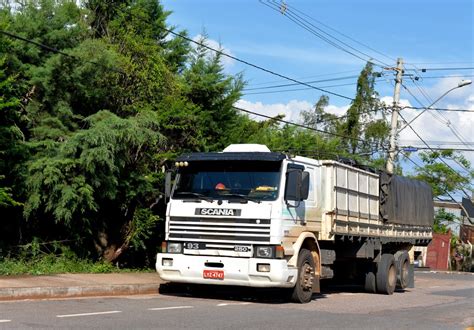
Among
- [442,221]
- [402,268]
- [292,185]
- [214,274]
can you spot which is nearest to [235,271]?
[214,274]

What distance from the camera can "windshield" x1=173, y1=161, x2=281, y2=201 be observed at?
13.6 metres

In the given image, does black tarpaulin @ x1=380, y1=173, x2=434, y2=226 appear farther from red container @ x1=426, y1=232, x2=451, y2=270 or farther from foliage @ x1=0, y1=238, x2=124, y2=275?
red container @ x1=426, y1=232, x2=451, y2=270

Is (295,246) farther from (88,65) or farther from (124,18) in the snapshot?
(124,18)

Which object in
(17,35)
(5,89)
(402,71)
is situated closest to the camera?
(5,89)

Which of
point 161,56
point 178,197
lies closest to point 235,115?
point 161,56

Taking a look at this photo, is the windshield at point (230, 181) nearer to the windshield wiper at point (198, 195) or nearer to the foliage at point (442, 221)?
the windshield wiper at point (198, 195)

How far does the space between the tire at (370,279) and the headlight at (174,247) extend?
6693mm

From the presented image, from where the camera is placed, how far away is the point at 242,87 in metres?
20.1

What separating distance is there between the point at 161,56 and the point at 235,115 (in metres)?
2.78

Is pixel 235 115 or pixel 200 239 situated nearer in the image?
pixel 200 239

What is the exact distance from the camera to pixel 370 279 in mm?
18516

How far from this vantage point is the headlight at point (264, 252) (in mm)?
13180

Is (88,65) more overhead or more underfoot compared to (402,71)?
more underfoot

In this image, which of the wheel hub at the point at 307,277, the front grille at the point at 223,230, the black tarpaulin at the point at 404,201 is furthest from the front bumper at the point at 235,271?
the black tarpaulin at the point at 404,201
